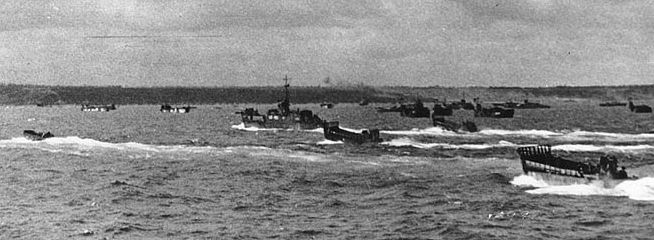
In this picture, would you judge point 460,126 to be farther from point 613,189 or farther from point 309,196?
point 309,196

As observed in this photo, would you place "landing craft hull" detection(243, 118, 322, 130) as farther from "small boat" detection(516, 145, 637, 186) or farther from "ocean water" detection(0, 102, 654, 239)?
"small boat" detection(516, 145, 637, 186)

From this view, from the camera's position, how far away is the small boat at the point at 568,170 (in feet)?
145

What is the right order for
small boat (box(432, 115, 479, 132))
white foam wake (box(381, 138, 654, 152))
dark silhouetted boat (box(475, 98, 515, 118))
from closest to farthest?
white foam wake (box(381, 138, 654, 152)) < small boat (box(432, 115, 479, 132)) < dark silhouetted boat (box(475, 98, 515, 118))

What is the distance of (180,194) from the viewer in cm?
4444

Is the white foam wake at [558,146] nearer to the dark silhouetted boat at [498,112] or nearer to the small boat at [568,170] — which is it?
the small boat at [568,170]

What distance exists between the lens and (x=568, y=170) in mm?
46781

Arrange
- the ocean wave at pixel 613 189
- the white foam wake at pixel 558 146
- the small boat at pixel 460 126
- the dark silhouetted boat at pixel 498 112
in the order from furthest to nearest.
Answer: the dark silhouetted boat at pixel 498 112, the small boat at pixel 460 126, the white foam wake at pixel 558 146, the ocean wave at pixel 613 189

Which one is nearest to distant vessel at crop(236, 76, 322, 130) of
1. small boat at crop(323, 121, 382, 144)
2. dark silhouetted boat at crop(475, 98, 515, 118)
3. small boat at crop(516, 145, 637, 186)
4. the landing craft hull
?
the landing craft hull

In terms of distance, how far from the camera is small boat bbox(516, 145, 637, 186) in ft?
145

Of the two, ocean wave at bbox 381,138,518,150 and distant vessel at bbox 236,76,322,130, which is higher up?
distant vessel at bbox 236,76,322,130

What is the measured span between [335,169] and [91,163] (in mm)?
21265

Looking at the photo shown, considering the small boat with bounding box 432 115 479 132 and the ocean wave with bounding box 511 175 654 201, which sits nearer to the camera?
the ocean wave with bounding box 511 175 654 201

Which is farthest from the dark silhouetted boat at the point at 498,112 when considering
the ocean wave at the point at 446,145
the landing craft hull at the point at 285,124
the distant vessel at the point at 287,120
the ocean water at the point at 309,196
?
the ocean water at the point at 309,196

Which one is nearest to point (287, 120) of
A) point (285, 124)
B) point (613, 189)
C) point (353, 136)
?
point (285, 124)
